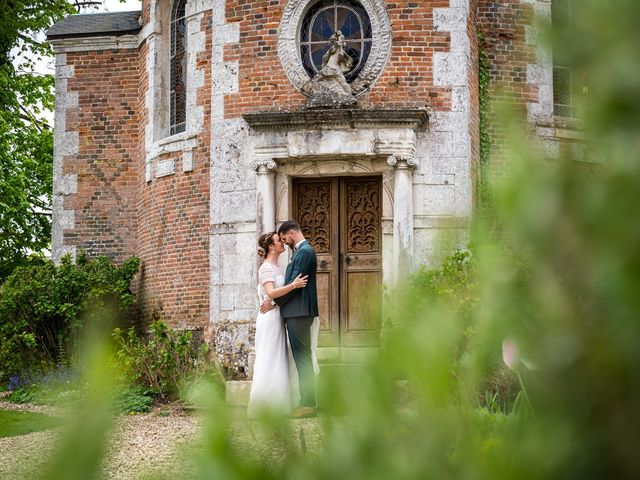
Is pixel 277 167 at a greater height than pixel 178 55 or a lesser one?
lesser

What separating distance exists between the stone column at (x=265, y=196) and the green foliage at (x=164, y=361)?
5.48 ft

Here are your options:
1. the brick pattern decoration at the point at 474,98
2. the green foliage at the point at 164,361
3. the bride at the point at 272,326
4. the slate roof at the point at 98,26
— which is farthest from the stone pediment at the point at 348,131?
the slate roof at the point at 98,26

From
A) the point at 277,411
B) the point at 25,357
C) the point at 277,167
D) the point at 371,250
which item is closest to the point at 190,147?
the point at 277,167

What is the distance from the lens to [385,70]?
12.0m

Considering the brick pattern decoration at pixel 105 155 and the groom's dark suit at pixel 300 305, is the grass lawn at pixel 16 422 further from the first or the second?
the brick pattern decoration at pixel 105 155

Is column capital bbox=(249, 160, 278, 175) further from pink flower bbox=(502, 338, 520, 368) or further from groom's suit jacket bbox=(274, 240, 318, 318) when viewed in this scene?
pink flower bbox=(502, 338, 520, 368)

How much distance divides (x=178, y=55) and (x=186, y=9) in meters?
0.76

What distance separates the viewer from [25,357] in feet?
44.4

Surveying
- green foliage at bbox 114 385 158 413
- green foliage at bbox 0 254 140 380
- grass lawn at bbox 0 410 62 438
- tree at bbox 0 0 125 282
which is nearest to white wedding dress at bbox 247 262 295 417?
grass lawn at bbox 0 410 62 438

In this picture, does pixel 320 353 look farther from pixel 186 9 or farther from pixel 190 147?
pixel 186 9

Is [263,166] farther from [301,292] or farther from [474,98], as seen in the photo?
[301,292]

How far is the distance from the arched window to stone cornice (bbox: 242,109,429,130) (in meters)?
2.22

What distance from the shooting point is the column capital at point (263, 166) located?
38.8 feet

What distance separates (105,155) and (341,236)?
15.1 ft
